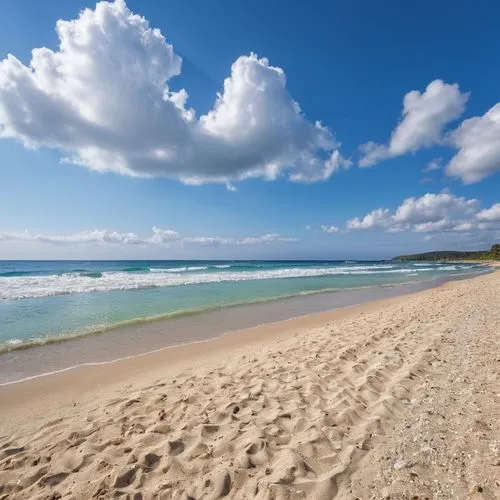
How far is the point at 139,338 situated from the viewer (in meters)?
8.66

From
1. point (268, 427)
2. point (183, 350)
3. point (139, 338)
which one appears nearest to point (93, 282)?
point (139, 338)

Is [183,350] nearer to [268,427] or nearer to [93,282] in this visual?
[268,427]

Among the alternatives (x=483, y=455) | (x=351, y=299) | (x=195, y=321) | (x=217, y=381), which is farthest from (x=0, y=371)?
(x=351, y=299)

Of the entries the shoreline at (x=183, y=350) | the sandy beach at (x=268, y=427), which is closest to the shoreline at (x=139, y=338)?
the shoreline at (x=183, y=350)

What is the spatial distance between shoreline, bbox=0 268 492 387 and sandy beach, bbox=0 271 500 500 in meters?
0.72

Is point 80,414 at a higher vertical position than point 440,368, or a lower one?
lower

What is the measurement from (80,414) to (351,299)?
14.8 m

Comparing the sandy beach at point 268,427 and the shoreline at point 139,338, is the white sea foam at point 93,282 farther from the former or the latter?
the sandy beach at point 268,427

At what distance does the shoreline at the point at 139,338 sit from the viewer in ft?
22.0

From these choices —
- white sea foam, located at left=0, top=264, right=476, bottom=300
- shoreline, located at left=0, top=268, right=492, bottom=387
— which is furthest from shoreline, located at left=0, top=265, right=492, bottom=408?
white sea foam, located at left=0, top=264, right=476, bottom=300

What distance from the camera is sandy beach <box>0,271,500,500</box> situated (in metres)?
2.78

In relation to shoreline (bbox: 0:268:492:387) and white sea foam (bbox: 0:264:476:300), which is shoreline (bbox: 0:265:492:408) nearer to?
shoreline (bbox: 0:268:492:387)

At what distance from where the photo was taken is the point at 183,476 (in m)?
2.92

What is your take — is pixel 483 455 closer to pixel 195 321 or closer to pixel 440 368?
pixel 440 368
